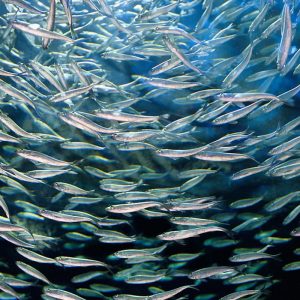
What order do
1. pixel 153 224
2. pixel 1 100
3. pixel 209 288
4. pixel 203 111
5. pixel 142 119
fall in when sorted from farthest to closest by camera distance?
pixel 209 288 → pixel 153 224 → pixel 1 100 → pixel 203 111 → pixel 142 119

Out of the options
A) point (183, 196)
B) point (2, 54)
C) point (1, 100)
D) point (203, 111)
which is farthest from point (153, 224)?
point (2, 54)

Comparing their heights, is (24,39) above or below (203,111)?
above

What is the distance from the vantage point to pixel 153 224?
6.62 m

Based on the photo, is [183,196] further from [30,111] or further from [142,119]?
[30,111]

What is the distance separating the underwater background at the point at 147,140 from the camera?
4965 mm

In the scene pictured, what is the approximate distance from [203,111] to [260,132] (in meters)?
1.43

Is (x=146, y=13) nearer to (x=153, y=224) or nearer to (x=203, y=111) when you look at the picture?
(x=203, y=111)

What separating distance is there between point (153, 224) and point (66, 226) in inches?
53.7

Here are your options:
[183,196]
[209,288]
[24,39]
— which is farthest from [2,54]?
[209,288]

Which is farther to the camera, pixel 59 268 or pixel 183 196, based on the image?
pixel 59 268

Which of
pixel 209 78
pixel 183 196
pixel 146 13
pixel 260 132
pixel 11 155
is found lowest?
pixel 183 196

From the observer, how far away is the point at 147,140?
5613 millimetres

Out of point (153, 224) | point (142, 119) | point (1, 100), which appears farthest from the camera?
point (153, 224)

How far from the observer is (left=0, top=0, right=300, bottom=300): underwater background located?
16.3 feet
